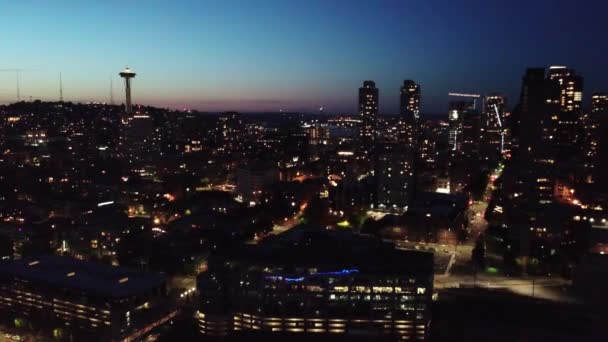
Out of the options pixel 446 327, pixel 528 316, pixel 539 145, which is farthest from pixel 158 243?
pixel 539 145

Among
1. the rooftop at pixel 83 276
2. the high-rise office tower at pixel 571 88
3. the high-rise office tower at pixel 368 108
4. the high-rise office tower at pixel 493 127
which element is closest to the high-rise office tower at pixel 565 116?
the high-rise office tower at pixel 571 88

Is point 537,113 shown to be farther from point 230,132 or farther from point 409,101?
point 230,132

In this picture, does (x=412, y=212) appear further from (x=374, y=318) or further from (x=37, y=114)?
(x=37, y=114)

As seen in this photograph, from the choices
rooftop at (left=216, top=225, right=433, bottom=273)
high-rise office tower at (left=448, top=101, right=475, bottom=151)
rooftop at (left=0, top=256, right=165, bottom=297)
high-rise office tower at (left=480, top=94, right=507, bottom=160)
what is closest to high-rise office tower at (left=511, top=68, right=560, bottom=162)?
high-rise office tower at (left=480, top=94, right=507, bottom=160)

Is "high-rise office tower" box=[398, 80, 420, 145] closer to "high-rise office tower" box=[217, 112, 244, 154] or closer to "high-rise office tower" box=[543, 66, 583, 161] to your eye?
"high-rise office tower" box=[217, 112, 244, 154]

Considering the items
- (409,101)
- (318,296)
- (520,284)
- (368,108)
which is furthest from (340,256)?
(409,101)

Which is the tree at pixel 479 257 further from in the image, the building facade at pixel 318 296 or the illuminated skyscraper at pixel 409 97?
the illuminated skyscraper at pixel 409 97
